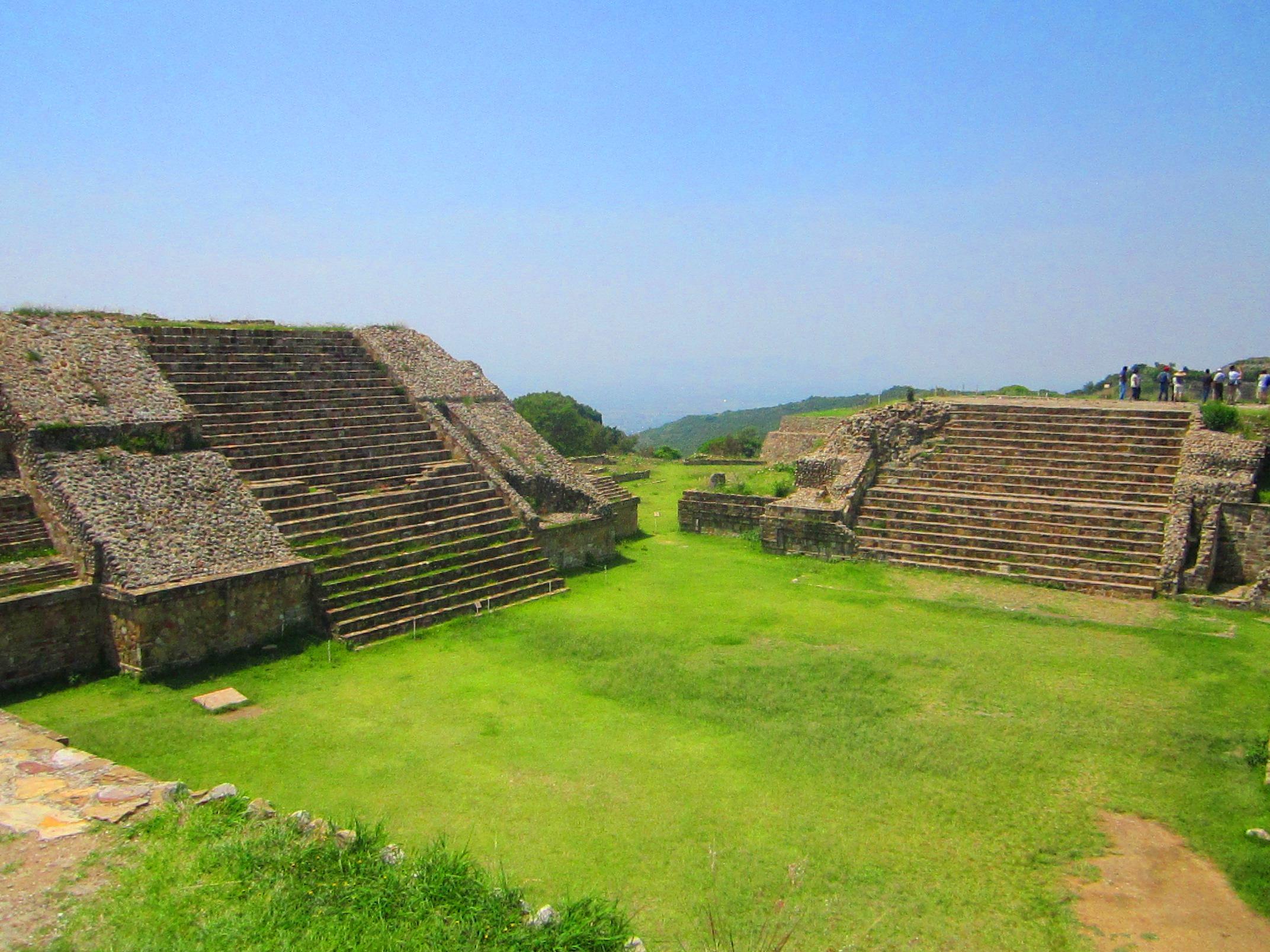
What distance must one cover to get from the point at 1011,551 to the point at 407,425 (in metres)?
10.9

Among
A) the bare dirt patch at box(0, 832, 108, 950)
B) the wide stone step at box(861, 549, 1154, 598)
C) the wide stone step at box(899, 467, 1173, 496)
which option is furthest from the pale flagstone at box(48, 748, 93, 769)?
the wide stone step at box(899, 467, 1173, 496)

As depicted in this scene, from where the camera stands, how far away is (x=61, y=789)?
6.22 m

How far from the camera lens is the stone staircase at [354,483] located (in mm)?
11719

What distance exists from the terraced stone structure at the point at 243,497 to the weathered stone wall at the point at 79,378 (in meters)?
0.03

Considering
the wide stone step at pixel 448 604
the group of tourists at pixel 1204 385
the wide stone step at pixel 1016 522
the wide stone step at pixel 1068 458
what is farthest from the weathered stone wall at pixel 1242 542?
the wide stone step at pixel 448 604

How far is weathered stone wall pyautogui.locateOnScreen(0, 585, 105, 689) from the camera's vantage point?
29.4ft

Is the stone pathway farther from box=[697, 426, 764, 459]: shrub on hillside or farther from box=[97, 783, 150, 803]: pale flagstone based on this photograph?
box=[697, 426, 764, 459]: shrub on hillside

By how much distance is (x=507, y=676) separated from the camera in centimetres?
977

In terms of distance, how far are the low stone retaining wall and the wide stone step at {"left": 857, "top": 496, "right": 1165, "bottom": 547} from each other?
2288mm

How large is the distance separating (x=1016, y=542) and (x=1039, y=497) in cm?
156

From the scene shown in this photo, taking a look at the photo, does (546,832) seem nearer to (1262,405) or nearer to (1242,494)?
(1242,494)

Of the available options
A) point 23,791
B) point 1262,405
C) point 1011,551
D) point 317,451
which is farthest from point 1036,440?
point 23,791

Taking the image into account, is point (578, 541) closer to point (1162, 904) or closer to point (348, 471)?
point (348, 471)

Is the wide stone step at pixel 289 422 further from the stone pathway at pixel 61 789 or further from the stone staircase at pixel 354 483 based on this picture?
the stone pathway at pixel 61 789
